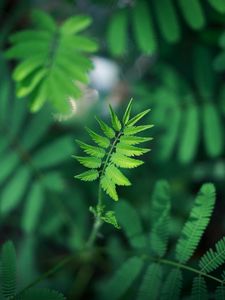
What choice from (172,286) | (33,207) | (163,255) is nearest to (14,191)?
(33,207)

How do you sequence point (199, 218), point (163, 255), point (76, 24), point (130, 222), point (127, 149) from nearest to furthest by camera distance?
1. point (127, 149)
2. point (199, 218)
3. point (163, 255)
4. point (130, 222)
5. point (76, 24)

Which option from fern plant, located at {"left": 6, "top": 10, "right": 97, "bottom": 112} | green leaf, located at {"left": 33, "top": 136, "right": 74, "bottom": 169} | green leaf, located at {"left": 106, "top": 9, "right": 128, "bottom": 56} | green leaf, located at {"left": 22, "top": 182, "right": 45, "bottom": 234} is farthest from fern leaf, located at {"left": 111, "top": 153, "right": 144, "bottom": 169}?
green leaf, located at {"left": 22, "top": 182, "right": 45, "bottom": 234}

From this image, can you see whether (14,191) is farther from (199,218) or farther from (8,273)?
(199,218)

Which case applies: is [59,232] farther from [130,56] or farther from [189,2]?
[189,2]

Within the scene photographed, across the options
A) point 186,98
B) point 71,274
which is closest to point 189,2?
point 186,98

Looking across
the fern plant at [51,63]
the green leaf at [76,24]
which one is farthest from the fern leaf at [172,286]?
the green leaf at [76,24]

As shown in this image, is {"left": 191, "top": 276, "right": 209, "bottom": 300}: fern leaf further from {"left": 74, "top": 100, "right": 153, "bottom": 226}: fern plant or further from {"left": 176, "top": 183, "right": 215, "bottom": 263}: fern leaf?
{"left": 74, "top": 100, "right": 153, "bottom": 226}: fern plant
